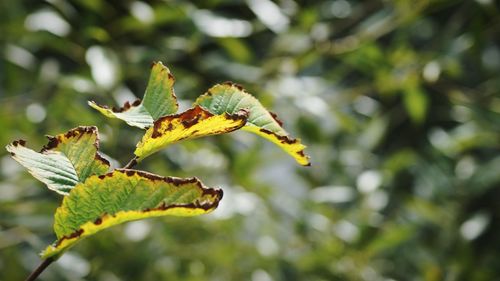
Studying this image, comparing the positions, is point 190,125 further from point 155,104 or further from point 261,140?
point 261,140

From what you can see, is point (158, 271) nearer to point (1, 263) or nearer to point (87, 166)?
point (1, 263)

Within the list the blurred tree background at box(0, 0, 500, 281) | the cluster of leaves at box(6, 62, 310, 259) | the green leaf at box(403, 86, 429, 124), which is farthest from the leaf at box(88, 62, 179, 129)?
the green leaf at box(403, 86, 429, 124)

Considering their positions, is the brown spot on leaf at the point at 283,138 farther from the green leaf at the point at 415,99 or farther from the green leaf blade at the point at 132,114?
the green leaf at the point at 415,99

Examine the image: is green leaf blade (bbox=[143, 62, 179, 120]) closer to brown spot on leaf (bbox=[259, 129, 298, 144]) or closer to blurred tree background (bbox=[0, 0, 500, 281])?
brown spot on leaf (bbox=[259, 129, 298, 144])

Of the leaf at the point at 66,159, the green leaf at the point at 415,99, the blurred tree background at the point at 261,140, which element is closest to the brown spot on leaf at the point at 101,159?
the leaf at the point at 66,159

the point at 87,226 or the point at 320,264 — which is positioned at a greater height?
the point at 320,264

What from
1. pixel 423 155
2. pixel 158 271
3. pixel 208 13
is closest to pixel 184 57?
pixel 208 13

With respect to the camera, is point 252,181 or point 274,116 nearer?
point 274,116
